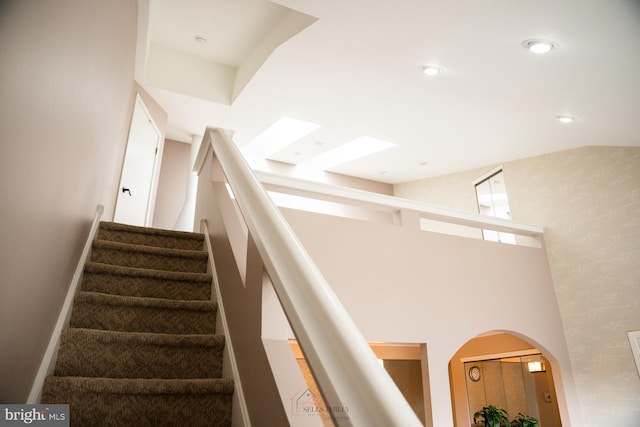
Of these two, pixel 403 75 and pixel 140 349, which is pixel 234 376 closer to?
pixel 140 349

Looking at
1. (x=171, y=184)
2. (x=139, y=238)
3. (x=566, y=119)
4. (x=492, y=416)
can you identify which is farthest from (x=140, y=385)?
(x=492, y=416)

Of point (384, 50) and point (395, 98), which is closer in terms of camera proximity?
point (384, 50)

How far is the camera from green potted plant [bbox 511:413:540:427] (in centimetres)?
648

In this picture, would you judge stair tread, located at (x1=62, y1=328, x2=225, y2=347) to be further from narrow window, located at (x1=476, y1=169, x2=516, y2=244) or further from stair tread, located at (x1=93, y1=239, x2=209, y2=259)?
narrow window, located at (x1=476, y1=169, x2=516, y2=244)

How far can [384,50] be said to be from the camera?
Answer: 3.88m

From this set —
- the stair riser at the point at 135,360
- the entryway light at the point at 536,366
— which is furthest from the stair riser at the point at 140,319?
the entryway light at the point at 536,366

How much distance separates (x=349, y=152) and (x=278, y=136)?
114 centimetres

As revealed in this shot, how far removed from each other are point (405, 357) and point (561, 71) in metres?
4.88

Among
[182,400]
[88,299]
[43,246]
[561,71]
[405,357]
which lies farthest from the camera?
[405,357]

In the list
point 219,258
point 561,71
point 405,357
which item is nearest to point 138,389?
point 219,258

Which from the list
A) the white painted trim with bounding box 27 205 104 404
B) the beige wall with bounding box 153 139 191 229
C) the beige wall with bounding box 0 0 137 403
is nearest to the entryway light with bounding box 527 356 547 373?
the beige wall with bounding box 153 139 191 229

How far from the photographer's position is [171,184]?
268 inches

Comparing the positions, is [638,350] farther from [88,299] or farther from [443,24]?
[88,299]

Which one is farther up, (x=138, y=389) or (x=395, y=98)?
(x=395, y=98)
